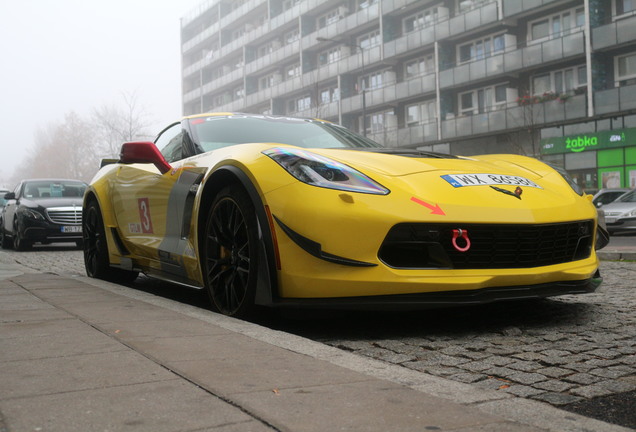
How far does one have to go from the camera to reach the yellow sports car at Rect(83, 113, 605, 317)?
349 centimetres

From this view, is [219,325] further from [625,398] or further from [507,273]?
[625,398]

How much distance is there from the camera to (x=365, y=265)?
3.49 m

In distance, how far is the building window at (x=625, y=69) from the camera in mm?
27234

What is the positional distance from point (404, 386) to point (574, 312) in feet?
7.81

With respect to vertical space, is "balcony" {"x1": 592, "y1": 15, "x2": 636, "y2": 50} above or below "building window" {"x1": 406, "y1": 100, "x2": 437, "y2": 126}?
above

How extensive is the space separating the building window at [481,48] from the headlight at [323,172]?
98.6 feet

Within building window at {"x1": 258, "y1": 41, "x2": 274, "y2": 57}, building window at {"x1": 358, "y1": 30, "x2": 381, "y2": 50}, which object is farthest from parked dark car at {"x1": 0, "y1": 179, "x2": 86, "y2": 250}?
building window at {"x1": 258, "y1": 41, "x2": 274, "y2": 57}

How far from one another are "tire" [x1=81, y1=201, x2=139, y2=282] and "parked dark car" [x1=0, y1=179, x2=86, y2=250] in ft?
23.1

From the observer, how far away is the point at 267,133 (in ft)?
16.2

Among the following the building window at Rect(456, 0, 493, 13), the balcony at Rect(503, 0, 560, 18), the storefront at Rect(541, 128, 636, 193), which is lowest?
the storefront at Rect(541, 128, 636, 193)

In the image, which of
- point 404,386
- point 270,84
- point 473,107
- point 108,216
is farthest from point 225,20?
point 404,386

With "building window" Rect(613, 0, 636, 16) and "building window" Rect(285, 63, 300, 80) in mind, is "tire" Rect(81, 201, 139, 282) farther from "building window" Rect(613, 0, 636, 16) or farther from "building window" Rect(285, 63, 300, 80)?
"building window" Rect(285, 63, 300, 80)

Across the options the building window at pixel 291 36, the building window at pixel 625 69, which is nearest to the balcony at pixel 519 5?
the building window at pixel 625 69

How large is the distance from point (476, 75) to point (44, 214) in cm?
2406
